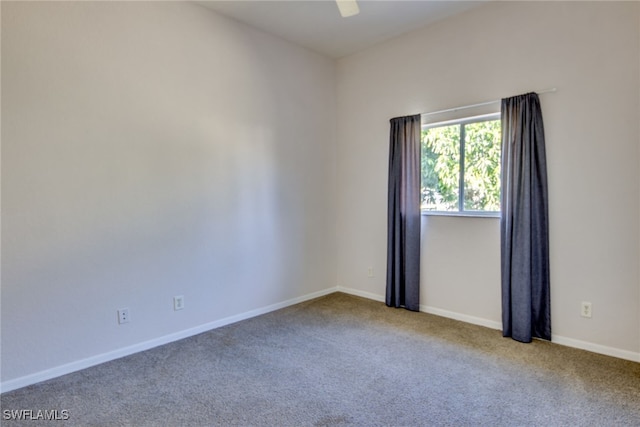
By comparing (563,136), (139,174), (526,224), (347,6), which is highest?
(347,6)

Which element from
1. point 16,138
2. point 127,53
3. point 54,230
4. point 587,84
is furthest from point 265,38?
point 587,84

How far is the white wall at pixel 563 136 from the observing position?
2.57 meters

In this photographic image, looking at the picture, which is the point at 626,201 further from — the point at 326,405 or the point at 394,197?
the point at 326,405

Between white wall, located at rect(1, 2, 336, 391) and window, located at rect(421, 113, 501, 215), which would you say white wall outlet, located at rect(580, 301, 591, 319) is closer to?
window, located at rect(421, 113, 501, 215)

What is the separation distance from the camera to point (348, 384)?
2301mm

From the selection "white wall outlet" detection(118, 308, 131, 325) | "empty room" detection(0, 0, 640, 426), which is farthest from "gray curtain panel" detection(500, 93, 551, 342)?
"white wall outlet" detection(118, 308, 131, 325)

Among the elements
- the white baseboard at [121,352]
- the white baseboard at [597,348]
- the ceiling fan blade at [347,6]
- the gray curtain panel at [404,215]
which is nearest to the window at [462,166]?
the gray curtain panel at [404,215]

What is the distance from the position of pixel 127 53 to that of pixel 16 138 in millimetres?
989

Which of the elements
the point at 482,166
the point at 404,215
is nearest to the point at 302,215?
the point at 404,215

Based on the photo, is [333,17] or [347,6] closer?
[347,6]

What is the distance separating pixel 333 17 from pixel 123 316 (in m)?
3.16

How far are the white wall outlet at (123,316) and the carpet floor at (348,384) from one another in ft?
0.91

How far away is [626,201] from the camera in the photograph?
2.56 meters

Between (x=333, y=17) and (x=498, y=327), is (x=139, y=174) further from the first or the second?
(x=498, y=327)
